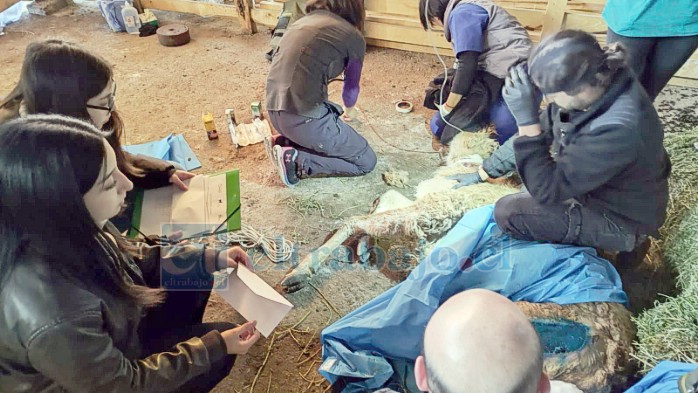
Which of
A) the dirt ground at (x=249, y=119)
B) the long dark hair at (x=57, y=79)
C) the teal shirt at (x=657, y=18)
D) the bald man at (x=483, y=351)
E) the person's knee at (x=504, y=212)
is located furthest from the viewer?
the teal shirt at (x=657, y=18)

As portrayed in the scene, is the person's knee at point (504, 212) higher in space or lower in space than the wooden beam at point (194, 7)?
higher

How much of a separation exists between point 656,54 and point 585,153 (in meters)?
1.17

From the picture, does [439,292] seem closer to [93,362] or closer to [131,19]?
[93,362]

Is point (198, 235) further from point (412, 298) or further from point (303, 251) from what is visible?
point (412, 298)

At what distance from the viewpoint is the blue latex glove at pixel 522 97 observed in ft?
6.42

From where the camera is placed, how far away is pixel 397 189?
117 inches

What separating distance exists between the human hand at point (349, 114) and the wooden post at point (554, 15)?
141 centimetres

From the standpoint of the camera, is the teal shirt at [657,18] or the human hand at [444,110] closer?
the teal shirt at [657,18]

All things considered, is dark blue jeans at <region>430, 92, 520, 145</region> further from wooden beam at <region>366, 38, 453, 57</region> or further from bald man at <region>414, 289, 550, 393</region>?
bald man at <region>414, 289, 550, 393</region>

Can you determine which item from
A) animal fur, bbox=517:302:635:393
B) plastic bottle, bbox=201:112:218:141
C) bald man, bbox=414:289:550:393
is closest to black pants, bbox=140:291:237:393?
bald man, bbox=414:289:550:393

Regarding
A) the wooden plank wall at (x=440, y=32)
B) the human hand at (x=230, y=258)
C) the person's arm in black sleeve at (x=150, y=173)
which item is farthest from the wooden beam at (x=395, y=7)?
the human hand at (x=230, y=258)

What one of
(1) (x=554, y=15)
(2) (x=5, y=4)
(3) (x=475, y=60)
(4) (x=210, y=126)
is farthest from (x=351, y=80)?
(2) (x=5, y=4)

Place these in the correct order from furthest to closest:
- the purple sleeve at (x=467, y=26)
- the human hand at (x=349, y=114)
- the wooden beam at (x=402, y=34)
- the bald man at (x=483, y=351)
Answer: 1. the wooden beam at (x=402, y=34)
2. the human hand at (x=349, y=114)
3. the purple sleeve at (x=467, y=26)
4. the bald man at (x=483, y=351)

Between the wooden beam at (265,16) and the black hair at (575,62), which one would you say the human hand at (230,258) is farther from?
the wooden beam at (265,16)
